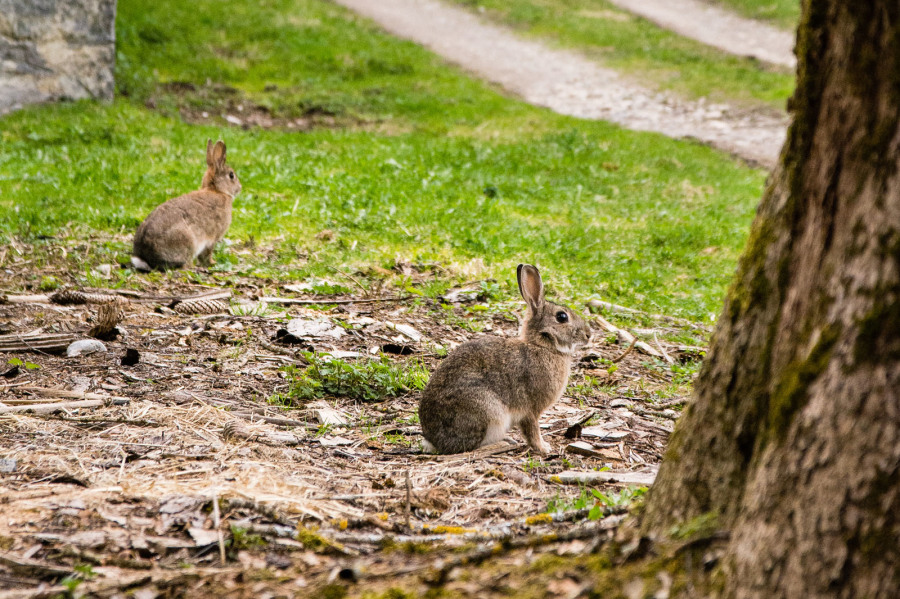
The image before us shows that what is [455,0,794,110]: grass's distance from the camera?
848 inches

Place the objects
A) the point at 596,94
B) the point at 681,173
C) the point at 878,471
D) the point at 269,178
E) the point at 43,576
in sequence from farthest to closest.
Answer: the point at 596,94
the point at 681,173
the point at 269,178
the point at 43,576
the point at 878,471

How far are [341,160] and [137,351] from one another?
8.56 metres

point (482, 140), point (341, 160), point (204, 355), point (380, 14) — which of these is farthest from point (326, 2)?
point (204, 355)

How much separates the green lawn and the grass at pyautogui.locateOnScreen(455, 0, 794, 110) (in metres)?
4.16

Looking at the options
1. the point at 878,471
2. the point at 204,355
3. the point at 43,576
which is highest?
the point at 878,471

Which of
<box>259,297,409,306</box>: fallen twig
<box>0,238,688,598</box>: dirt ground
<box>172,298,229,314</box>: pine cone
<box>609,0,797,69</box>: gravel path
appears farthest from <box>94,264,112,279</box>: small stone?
<box>609,0,797,69</box>: gravel path

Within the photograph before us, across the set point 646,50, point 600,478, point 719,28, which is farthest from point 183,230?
point 719,28

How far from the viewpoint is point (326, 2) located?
28078 mm

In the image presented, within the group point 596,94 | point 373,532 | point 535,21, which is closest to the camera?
point 373,532

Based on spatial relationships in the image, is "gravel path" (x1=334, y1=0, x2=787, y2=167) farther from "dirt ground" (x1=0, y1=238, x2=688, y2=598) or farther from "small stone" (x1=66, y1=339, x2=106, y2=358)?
"small stone" (x1=66, y1=339, x2=106, y2=358)

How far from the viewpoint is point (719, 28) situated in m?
26.3

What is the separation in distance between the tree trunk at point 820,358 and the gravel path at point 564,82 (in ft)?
52.1

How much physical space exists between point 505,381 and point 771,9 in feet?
82.4

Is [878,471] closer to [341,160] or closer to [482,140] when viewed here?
[341,160]
